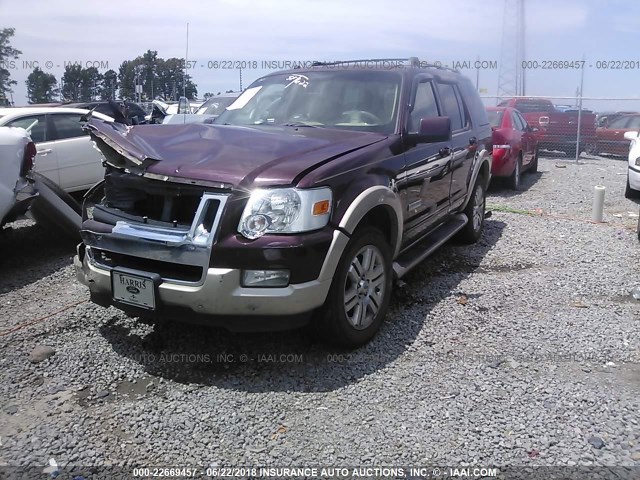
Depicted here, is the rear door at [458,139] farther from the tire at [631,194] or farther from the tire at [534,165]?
the tire at [534,165]

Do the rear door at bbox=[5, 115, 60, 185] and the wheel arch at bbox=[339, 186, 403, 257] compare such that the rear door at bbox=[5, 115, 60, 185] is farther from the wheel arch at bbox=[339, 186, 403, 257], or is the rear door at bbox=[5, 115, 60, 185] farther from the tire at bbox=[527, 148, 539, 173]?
the tire at bbox=[527, 148, 539, 173]

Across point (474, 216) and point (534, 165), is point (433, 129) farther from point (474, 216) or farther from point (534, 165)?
point (534, 165)

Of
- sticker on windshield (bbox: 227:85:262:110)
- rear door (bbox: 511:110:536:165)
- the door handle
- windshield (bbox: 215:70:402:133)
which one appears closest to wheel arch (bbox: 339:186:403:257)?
windshield (bbox: 215:70:402:133)

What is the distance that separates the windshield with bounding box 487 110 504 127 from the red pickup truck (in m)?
5.86

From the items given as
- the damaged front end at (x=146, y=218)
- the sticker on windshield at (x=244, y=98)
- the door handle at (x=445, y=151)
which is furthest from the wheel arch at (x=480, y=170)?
the damaged front end at (x=146, y=218)

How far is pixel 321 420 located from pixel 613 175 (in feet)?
41.3

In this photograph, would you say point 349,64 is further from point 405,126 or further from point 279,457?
point 279,457

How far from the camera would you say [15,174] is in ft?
17.4

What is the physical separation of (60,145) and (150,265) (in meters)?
5.54

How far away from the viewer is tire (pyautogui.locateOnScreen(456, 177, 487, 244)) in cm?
643

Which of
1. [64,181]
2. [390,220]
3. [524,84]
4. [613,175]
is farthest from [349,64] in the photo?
[524,84]

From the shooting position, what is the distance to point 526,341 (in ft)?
13.1

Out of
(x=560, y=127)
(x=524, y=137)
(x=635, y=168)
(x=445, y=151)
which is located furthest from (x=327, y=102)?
(x=560, y=127)

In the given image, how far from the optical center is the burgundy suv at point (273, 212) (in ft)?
10.4
